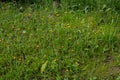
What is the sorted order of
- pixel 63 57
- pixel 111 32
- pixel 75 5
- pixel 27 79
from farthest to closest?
pixel 75 5
pixel 111 32
pixel 63 57
pixel 27 79

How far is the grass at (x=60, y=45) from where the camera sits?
4.07 meters

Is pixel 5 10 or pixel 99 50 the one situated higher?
pixel 5 10

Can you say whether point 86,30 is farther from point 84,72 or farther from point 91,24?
point 84,72

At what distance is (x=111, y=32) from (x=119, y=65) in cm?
72

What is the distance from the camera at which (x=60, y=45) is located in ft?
15.0

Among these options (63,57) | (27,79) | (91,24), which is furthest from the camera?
(91,24)

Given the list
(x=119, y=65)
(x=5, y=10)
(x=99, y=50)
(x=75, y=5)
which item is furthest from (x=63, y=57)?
(x=5, y=10)

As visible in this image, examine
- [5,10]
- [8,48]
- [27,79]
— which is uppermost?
[5,10]

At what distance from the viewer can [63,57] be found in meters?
4.29

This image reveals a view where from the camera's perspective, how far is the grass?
4074 millimetres

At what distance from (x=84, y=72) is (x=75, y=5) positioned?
2.07 metres

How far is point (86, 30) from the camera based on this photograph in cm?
486

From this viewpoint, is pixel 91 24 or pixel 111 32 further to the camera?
pixel 91 24

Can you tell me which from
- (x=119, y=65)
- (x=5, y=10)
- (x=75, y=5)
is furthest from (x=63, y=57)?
(x=5, y=10)
